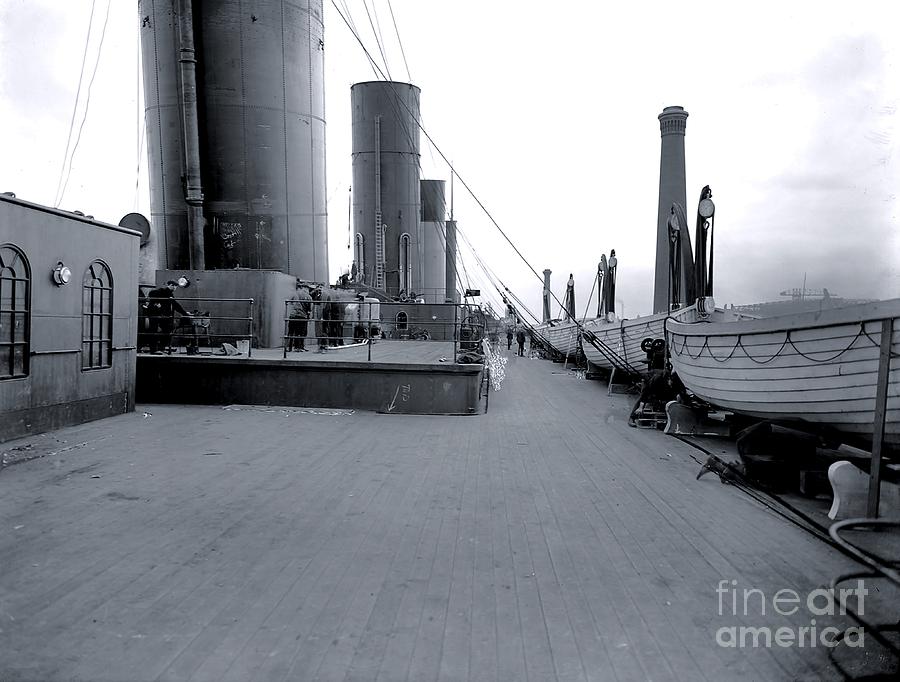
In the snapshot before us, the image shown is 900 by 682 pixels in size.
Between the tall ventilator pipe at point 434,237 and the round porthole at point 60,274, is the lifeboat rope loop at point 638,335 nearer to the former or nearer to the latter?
the round porthole at point 60,274

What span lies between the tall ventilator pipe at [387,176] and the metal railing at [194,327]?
71.1 feet

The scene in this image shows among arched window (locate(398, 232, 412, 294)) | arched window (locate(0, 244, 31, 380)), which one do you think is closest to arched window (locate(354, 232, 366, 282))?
arched window (locate(398, 232, 412, 294))

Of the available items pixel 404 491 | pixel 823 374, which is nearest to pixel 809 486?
pixel 823 374

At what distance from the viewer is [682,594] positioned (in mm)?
3361

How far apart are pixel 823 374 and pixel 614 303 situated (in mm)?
16663

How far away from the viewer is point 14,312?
22.5ft

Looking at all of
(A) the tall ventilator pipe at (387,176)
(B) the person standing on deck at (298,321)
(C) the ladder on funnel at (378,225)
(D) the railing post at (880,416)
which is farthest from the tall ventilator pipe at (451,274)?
(D) the railing post at (880,416)

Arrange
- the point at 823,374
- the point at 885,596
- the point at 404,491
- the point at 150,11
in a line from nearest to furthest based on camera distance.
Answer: the point at 885,596 < the point at 404,491 < the point at 823,374 < the point at 150,11

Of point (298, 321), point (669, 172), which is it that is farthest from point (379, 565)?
point (669, 172)

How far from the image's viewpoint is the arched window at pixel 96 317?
8.14 metres

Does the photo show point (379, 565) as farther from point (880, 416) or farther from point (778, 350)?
point (778, 350)

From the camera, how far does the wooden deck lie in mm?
2680

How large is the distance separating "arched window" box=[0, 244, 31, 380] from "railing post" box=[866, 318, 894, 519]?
26.0 ft

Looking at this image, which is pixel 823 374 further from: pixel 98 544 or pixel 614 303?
pixel 614 303
